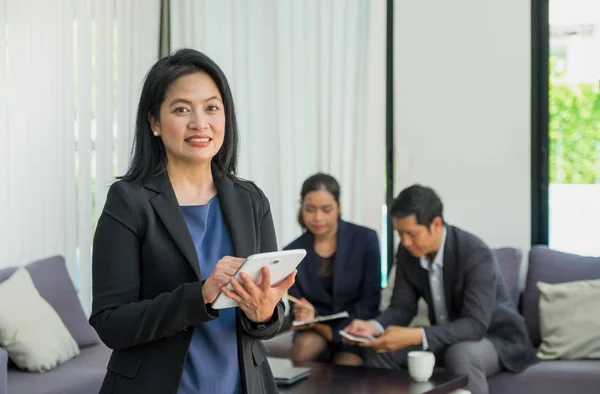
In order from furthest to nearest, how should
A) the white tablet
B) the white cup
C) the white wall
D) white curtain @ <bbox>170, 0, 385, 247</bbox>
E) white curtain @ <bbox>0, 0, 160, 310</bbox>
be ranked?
white curtain @ <bbox>170, 0, 385, 247</bbox>, the white wall, white curtain @ <bbox>0, 0, 160, 310</bbox>, the white cup, the white tablet

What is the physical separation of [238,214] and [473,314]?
2.39 meters

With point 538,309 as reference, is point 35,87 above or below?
above

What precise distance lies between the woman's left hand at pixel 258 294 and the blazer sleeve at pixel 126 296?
55 mm

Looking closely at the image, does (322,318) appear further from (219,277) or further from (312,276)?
(219,277)

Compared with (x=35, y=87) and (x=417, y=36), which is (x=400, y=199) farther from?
(x=35, y=87)

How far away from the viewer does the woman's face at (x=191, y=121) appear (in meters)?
1.56

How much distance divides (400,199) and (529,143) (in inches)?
49.9

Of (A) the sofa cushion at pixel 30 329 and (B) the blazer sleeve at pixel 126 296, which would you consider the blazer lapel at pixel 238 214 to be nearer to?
(B) the blazer sleeve at pixel 126 296

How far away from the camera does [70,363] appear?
12.9 ft

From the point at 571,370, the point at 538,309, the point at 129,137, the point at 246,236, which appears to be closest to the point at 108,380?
the point at 246,236

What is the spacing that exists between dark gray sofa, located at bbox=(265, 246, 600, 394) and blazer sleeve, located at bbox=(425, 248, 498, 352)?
262 millimetres

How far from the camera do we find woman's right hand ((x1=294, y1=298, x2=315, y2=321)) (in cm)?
405

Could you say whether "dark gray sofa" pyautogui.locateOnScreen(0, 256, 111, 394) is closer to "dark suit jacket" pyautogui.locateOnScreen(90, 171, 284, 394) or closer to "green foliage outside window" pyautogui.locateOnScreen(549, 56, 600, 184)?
"dark suit jacket" pyautogui.locateOnScreen(90, 171, 284, 394)

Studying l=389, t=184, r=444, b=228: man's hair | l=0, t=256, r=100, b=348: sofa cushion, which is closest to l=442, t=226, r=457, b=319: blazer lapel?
l=389, t=184, r=444, b=228: man's hair
